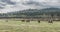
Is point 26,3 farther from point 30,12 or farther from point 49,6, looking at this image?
point 49,6

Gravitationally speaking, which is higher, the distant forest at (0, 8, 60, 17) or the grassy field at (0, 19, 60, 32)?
the distant forest at (0, 8, 60, 17)

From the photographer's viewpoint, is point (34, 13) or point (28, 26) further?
point (34, 13)

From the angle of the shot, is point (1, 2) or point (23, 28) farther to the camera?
point (1, 2)

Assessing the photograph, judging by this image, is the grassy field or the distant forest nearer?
the grassy field

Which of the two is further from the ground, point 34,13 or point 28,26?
point 34,13

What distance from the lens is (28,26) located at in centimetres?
378

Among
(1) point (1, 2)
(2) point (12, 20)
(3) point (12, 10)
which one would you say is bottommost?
(2) point (12, 20)

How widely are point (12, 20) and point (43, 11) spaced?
3.30 feet

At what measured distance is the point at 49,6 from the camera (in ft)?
12.8

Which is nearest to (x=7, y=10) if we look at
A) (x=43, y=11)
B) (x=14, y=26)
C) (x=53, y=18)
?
(x=14, y=26)

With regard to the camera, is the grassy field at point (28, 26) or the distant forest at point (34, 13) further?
the distant forest at point (34, 13)

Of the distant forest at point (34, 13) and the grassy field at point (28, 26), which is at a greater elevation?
the distant forest at point (34, 13)

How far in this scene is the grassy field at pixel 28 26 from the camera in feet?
12.0

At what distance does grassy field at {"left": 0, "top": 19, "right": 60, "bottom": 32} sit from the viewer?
366cm
